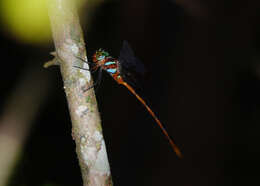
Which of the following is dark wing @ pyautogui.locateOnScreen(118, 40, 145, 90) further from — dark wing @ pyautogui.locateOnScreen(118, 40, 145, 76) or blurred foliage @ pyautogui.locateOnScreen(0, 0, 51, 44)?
blurred foliage @ pyautogui.locateOnScreen(0, 0, 51, 44)

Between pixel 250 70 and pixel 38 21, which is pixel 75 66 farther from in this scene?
pixel 250 70

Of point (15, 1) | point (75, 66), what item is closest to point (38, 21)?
point (15, 1)

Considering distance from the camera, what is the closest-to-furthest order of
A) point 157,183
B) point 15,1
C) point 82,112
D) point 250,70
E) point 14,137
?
1. point 82,112
2. point 15,1
3. point 14,137
4. point 157,183
5. point 250,70

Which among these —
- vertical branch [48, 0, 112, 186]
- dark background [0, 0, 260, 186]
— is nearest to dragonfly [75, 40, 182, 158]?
vertical branch [48, 0, 112, 186]

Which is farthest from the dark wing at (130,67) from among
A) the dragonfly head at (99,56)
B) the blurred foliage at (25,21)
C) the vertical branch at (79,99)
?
the blurred foliage at (25,21)

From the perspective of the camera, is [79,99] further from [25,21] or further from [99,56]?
[25,21]
